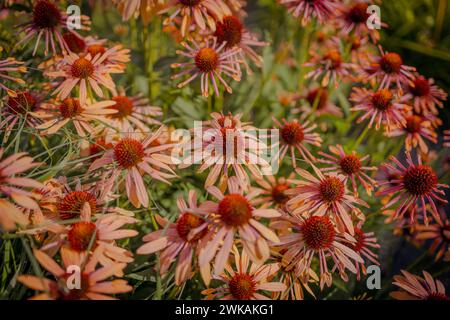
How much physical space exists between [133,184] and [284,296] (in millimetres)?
368

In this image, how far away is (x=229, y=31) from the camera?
99cm

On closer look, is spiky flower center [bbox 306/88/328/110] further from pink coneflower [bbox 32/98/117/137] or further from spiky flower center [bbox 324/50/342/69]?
pink coneflower [bbox 32/98/117/137]

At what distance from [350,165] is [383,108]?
22cm

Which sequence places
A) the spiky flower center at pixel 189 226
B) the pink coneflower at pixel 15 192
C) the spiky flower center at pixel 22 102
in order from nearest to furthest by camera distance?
the pink coneflower at pixel 15 192
the spiky flower center at pixel 189 226
the spiky flower center at pixel 22 102

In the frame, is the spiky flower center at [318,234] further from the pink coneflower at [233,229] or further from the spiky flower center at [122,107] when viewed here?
the spiky flower center at [122,107]

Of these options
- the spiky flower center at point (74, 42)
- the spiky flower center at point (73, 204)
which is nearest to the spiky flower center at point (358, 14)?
the spiky flower center at point (74, 42)

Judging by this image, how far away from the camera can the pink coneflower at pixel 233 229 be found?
23.2 inches

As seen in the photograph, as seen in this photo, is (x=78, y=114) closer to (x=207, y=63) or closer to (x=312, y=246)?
(x=207, y=63)

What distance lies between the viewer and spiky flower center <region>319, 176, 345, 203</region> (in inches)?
30.3

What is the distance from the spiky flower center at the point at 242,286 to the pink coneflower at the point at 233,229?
8 cm

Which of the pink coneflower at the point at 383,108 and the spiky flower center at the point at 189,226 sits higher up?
the pink coneflower at the point at 383,108

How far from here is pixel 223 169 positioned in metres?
0.76

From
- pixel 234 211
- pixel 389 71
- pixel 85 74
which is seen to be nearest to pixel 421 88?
pixel 389 71
